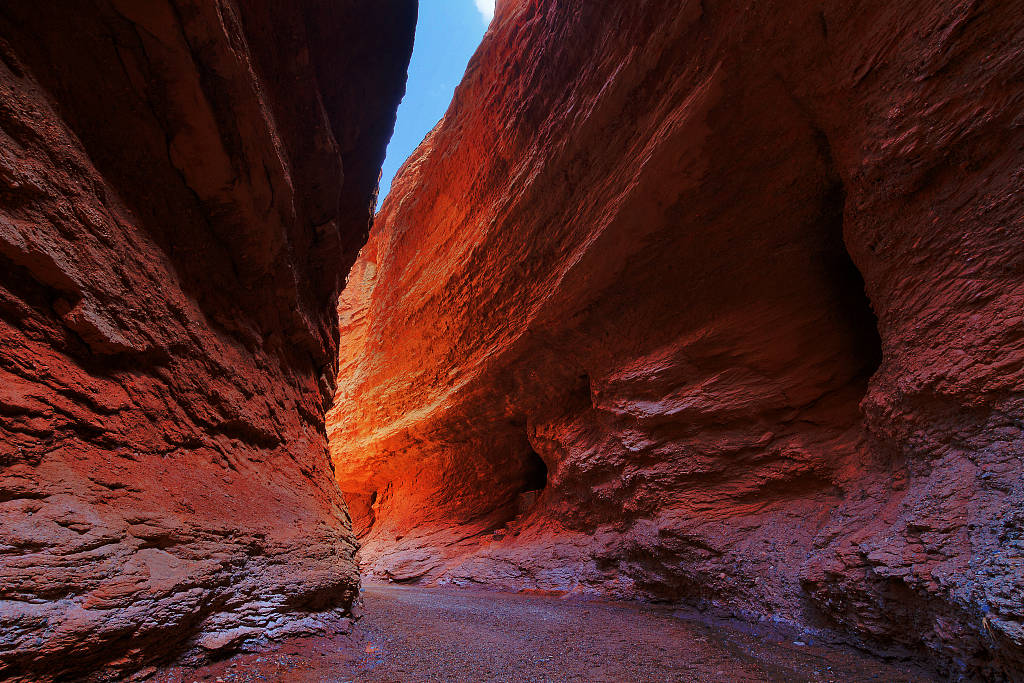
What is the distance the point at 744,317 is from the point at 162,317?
639 centimetres

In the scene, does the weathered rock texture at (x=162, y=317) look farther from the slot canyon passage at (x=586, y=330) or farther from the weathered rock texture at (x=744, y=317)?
the weathered rock texture at (x=744, y=317)

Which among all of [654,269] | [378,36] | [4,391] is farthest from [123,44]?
[654,269]

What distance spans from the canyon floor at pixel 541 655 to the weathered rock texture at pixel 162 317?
35 centimetres

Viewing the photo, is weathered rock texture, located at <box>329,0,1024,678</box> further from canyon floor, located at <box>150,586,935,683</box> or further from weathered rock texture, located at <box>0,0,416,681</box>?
weathered rock texture, located at <box>0,0,416,681</box>

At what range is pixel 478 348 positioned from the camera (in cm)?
892

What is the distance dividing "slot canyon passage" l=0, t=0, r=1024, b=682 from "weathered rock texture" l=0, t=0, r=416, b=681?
20 millimetres

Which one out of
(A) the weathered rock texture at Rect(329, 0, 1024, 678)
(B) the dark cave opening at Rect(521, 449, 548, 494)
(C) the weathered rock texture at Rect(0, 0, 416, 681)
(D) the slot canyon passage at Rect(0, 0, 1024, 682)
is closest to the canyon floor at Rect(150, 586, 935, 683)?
(D) the slot canyon passage at Rect(0, 0, 1024, 682)

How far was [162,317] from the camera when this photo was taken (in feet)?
9.72

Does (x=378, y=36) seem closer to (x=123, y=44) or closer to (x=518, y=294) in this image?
(x=123, y=44)

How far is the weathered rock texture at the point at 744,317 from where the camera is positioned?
3143 millimetres

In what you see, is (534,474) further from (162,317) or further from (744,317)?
(162,317)

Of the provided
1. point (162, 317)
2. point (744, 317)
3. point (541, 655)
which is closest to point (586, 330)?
point (744, 317)

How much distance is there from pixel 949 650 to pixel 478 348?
7.40 m

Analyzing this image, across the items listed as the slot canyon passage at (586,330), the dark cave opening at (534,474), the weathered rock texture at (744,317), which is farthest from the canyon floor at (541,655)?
the dark cave opening at (534,474)
